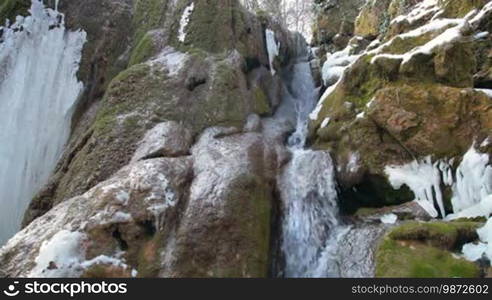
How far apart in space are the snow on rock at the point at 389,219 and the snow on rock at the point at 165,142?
4.43m

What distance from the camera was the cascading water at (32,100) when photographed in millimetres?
12555

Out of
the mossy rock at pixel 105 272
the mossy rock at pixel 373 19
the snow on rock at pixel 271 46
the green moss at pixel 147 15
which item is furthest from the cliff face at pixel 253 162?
the mossy rock at pixel 373 19

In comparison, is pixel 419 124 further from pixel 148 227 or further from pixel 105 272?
pixel 105 272

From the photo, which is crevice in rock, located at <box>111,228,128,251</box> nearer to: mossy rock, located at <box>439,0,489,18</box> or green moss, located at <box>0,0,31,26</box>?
green moss, located at <box>0,0,31,26</box>

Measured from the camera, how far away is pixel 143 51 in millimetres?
14266

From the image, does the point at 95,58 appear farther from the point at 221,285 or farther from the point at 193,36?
the point at 221,285

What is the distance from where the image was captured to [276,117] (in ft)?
46.6

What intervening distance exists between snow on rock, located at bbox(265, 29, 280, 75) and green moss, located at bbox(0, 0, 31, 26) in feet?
26.3

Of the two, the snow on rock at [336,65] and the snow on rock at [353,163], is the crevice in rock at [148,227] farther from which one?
the snow on rock at [336,65]

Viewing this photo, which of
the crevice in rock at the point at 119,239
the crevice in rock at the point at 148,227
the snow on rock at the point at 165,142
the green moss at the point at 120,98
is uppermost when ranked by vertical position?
the green moss at the point at 120,98

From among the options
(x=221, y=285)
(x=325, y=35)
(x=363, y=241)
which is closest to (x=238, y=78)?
(x=363, y=241)

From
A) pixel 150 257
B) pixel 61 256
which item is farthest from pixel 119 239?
pixel 61 256

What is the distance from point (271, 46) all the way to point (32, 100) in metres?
8.47

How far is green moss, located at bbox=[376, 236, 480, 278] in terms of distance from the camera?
686 cm
